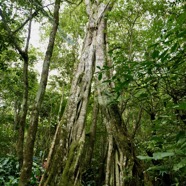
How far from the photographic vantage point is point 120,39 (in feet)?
22.9

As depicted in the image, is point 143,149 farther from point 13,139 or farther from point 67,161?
point 13,139

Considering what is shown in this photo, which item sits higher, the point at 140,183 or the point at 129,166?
the point at 129,166

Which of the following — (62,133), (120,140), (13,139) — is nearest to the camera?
(120,140)

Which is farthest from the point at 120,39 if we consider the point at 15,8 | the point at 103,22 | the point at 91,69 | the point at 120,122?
the point at 120,122

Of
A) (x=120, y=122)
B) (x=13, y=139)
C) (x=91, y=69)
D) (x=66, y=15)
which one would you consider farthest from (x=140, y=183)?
(x=13, y=139)

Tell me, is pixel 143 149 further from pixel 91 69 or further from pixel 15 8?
pixel 15 8

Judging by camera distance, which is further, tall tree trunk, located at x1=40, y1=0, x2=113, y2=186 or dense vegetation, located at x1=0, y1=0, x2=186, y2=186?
tall tree trunk, located at x1=40, y1=0, x2=113, y2=186

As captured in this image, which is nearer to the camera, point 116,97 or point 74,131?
point 116,97

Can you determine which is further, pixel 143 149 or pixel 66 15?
pixel 66 15

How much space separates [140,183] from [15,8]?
4802 millimetres

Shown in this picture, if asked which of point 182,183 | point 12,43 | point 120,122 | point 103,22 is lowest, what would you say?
point 182,183

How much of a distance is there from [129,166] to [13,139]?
37.5 ft

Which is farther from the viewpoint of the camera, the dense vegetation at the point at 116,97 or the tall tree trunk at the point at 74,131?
the tall tree trunk at the point at 74,131

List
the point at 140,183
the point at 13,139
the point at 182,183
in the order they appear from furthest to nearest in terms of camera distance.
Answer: the point at 13,139 < the point at 182,183 < the point at 140,183
